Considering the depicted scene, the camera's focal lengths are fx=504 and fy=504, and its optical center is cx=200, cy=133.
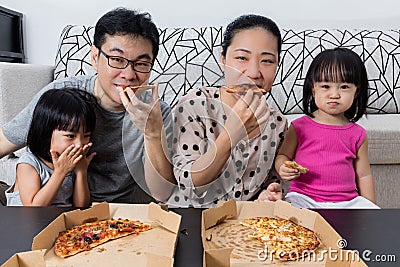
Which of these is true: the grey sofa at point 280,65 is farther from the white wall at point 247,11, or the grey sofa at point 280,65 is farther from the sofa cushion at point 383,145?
the white wall at point 247,11

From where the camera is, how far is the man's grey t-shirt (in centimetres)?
151

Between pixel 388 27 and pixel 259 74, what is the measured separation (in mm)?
2098

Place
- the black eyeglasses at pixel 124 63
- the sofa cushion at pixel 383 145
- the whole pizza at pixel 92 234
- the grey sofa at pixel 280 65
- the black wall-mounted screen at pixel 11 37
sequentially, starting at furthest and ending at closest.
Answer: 1. the black wall-mounted screen at pixel 11 37
2. the grey sofa at pixel 280 65
3. the sofa cushion at pixel 383 145
4. the black eyeglasses at pixel 124 63
5. the whole pizza at pixel 92 234

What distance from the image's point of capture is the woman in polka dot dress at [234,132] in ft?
4.11

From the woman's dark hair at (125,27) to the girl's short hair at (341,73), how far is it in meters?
0.49

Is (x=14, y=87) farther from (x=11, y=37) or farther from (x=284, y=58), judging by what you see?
(x=284, y=58)

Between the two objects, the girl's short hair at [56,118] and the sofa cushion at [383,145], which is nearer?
the girl's short hair at [56,118]

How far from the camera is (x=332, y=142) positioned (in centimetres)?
149

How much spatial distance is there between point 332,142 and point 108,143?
67 centimetres

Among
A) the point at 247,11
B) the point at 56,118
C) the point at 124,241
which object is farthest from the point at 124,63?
the point at 247,11

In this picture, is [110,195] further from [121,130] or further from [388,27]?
[388,27]

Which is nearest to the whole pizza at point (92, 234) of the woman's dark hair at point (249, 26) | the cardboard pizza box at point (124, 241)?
the cardboard pizza box at point (124, 241)

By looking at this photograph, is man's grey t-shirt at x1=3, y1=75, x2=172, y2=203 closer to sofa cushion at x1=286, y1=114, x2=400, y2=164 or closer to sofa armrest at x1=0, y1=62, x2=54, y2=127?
sofa armrest at x1=0, y1=62, x2=54, y2=127

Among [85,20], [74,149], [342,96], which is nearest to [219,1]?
[85,20]
